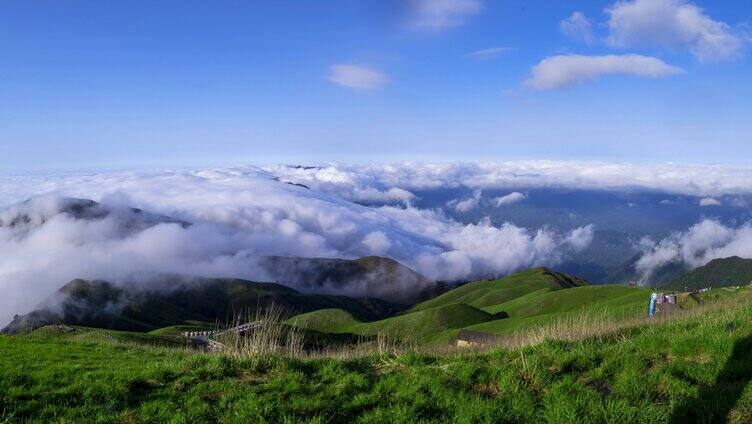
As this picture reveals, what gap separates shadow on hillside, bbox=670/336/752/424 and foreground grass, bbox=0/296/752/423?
0.02 meters

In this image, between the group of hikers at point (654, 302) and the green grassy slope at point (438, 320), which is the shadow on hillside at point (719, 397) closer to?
the group of hikers at point (654, 302)

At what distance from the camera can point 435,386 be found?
29.2ft

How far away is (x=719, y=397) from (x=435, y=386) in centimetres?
418

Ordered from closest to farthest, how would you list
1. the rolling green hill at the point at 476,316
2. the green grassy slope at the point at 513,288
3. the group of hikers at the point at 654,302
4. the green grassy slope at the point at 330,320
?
1. the group of hikers at the point at 654,302
2. the rolling green hill at the point at 476,316
3. the green grassy slope at the point at 330,320
4. the green grassy slope at the point at 513,288

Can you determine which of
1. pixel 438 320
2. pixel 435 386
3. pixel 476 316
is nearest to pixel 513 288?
pixel 476 316

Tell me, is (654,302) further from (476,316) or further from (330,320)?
(330,320)

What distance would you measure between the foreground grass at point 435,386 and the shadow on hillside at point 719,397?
0.02 m

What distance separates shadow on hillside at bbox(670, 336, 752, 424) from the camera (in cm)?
733

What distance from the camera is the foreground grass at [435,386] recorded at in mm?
7812

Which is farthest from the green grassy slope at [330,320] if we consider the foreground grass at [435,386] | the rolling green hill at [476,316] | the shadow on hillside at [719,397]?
the shadow on hillside at [719,397]

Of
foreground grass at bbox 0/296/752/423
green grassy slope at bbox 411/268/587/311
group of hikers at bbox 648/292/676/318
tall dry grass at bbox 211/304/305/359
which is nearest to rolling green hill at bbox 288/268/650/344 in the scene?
green grassy slope at bbox 411/268/587/311

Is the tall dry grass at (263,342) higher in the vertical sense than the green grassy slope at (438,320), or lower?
higher

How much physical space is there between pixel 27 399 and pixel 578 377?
9.63 meters

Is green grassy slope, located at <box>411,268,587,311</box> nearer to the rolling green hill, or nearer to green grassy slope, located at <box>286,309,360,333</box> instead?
the rolling green hill
